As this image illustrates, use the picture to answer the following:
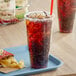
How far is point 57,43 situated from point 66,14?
0.20 meters

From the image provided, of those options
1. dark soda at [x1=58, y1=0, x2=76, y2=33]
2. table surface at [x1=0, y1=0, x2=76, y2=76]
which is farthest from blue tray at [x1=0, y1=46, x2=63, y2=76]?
dark soda at [x1=58, y1=0, x2=76, y2=33]

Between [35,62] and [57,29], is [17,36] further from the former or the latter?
[35,62]

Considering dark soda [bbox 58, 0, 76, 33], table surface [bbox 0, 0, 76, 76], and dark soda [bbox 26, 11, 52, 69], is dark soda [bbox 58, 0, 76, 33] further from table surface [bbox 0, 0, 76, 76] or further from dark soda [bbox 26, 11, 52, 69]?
dark soda [bbox 26, 11, 52, 69]

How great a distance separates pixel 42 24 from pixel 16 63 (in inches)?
6.9

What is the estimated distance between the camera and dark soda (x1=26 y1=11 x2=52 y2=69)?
1.06 meters

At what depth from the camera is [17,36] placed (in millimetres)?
1478

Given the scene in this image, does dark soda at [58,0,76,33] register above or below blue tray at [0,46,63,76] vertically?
above

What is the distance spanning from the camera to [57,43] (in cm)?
138

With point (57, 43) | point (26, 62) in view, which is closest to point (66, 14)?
point (57, 43)

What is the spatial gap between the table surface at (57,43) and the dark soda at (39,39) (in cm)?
6

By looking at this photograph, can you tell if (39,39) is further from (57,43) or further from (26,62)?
(57,43)

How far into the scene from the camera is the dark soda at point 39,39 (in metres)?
1.06

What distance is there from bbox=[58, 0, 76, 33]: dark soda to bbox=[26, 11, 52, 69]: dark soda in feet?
1.43

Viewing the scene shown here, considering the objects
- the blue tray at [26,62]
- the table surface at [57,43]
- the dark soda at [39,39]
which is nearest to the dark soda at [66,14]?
the table surface at [57,43]
